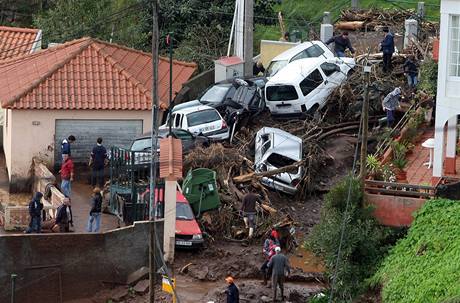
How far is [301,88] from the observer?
37906 millimetres

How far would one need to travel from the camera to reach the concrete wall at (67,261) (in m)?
28.7

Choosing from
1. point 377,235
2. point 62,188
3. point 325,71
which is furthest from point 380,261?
point 325,71

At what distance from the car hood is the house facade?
601cm

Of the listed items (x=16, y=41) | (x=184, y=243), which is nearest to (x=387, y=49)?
(x=184, y=243)

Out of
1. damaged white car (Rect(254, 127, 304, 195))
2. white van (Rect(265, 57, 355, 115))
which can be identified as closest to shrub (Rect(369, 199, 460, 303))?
damaged white car (Rect(254, 127, 304, 195))

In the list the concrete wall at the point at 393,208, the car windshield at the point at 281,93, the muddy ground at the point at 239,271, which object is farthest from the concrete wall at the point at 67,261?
the car windshield at the point at 281,93

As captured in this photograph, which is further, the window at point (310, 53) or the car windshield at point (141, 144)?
the window at point (310, 53)

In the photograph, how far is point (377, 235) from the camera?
27.7 m

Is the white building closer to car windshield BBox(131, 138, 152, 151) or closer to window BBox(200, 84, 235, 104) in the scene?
car windshield BBox(131, 138, 152, 151)

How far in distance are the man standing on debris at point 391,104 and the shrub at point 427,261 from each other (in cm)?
883

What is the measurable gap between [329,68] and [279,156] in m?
5.30

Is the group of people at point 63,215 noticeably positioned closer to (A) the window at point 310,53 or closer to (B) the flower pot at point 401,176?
(B) the flower pot at point 401,176

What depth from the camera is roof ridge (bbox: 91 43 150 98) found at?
36.9m

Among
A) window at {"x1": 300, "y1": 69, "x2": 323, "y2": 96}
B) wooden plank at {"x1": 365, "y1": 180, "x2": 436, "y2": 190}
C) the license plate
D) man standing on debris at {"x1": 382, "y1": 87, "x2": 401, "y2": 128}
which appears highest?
window at {"x1": 300, "y1": 69, "x2": 323, "y2": 96}
